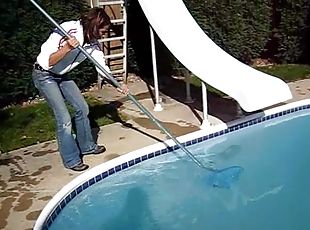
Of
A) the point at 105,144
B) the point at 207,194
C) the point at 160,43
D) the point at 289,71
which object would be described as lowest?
→ the point at 289,71

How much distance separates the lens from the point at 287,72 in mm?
9047

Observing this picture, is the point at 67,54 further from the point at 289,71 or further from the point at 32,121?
the point at 289,71

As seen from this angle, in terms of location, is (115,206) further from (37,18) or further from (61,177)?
(37,18)

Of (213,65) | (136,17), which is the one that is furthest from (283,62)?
(213,65)

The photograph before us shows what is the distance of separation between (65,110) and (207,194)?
1.50m

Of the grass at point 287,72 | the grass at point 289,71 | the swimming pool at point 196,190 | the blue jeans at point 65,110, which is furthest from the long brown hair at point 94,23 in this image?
the grass at point 289,71

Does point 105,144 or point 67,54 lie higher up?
point 67,54

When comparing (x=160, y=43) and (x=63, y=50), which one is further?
(x=160, y=43)

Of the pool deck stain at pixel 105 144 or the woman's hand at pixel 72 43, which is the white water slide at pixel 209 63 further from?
the woman's hand at pixel 72 43

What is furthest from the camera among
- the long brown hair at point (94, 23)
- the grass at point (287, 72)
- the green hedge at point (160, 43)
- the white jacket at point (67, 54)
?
the grass at point (287, 72)

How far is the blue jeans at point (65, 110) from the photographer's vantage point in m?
5.29

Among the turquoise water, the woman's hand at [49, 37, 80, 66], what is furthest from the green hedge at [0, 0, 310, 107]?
the turquoise water

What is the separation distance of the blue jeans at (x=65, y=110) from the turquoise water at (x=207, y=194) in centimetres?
51

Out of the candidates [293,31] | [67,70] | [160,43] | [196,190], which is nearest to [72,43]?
[67,70]
